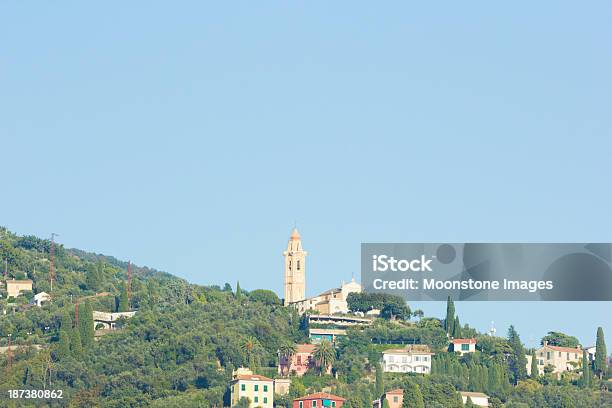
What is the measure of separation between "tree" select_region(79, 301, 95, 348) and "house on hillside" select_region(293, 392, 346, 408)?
19522 mm

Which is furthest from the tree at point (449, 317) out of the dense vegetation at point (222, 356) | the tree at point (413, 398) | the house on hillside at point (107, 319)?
the house on hillside at point (107, 319)

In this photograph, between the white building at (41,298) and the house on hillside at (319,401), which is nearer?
the house on hillside at (319,401)

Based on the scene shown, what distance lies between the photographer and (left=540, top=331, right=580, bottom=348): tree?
143375mm

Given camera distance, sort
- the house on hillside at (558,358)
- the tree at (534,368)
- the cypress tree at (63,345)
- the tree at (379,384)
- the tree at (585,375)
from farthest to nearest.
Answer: the house on hillside at (558,358)
the tree at (534,368)
the cypress tree at (63,345)
the tree at (585,375)
the tree at (379,384)

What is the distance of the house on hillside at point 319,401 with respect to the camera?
11881cm

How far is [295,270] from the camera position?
6073 inches

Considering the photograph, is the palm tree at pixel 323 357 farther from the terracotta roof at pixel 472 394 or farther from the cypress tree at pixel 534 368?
the cypress tree at pixel 534 368

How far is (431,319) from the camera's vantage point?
141 m

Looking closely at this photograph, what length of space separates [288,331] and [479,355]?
15.5 metres

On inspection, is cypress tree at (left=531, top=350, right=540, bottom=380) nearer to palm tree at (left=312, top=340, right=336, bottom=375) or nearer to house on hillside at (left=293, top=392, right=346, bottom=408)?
palm tree at (left=312, top=340, right=336, bottom=375)

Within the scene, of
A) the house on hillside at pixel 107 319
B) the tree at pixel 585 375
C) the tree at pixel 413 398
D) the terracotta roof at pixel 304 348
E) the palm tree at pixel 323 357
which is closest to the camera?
the tree at pixel 413 398

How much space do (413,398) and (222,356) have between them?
1730 centimetres

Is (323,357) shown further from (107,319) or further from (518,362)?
(107,319)

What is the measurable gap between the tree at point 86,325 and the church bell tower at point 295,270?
68.1 feet
